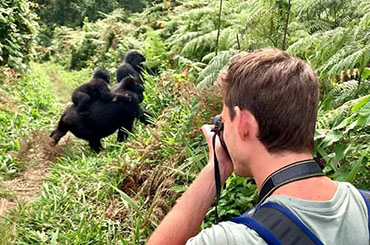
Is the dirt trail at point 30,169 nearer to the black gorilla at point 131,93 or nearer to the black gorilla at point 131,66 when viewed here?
the black gorilla at point 131,93

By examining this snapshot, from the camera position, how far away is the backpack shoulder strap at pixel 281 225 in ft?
3.85

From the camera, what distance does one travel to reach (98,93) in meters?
6.18

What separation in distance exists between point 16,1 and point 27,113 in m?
3.55

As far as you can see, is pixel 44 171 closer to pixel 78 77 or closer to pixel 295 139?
pixel 295 139

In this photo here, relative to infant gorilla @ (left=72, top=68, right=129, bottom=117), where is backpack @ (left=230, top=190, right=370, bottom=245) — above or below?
above

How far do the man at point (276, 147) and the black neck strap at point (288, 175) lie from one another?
0.02 meters

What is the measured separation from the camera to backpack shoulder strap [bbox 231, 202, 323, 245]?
117 centimetres

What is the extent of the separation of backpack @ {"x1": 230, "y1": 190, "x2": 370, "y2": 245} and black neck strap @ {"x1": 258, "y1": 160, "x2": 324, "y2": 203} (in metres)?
0.10

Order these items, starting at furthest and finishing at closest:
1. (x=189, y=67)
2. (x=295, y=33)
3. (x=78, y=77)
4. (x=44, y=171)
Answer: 1. (x=78, y=77)
2. (x=189, y=67)
3. (x=44, y=171)
4. (x=295, y=33)

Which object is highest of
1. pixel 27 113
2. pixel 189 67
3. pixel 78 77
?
pixel 189 67

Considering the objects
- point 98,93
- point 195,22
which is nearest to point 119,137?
point 98,93

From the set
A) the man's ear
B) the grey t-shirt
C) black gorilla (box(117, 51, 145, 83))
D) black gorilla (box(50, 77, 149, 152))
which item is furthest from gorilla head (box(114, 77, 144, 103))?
the grey t-shirt

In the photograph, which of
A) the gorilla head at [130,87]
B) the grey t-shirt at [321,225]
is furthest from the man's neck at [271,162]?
the gorilla head at [130,87]

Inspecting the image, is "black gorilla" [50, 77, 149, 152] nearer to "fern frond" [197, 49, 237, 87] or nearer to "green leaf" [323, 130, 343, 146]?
"fern frond" [197, 49, 237, 87]
